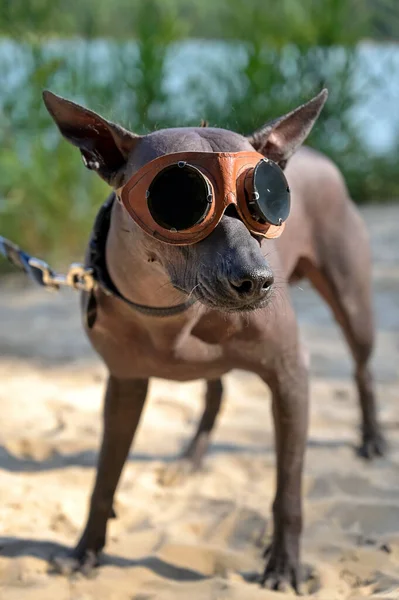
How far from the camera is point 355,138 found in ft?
26.7

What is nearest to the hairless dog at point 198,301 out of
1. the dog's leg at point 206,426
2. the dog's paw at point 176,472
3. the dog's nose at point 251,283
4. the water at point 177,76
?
the dog's nose at point 251,283

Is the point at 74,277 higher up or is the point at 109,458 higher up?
the point at 74,277

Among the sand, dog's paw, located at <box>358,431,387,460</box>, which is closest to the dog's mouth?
the sand

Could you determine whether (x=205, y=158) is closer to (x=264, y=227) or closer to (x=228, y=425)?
(x=264, y=227)

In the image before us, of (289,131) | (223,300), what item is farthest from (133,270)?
(289,131)

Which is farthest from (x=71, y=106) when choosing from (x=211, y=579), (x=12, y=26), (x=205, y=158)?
(x=12, y=26)

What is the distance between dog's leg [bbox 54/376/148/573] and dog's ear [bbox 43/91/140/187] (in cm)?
69

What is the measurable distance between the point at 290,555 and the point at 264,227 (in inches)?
41.8

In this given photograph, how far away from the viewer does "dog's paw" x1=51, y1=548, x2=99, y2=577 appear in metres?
2.18

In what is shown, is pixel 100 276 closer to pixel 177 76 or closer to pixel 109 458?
pixel 109 458

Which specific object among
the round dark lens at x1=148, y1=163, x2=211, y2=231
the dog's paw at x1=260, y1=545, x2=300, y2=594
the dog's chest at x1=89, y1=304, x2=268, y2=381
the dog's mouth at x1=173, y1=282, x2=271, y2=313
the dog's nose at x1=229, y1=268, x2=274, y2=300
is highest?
the round dark lens at x1=148, y1=163, x2=211, y2=231

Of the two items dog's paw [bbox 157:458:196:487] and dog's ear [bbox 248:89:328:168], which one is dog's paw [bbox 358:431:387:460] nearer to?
dog's paw [bbox 157:458:196:487]

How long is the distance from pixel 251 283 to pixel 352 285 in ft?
4.56

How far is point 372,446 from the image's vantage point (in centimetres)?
297
